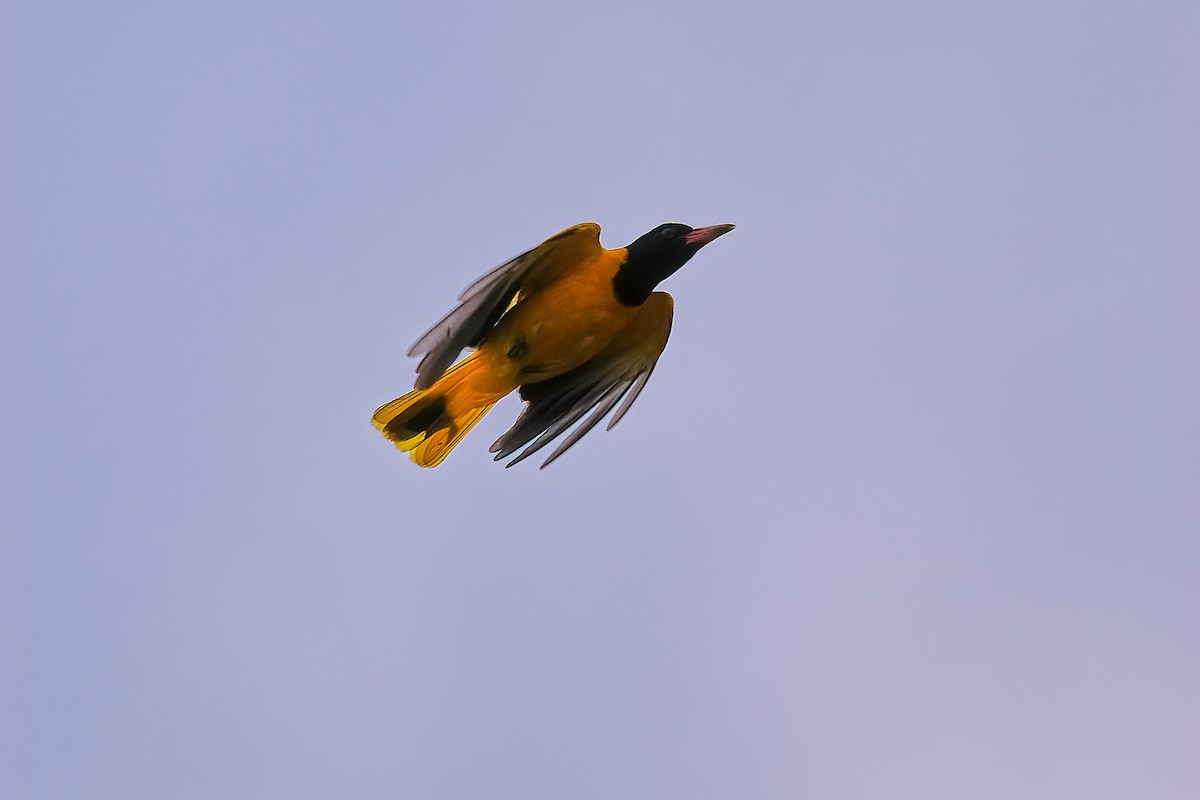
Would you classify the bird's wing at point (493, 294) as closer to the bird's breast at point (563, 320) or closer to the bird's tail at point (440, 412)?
the bird's breast at point (563, 320)

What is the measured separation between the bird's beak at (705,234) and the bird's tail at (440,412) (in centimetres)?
145

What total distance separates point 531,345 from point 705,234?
1.26 metres

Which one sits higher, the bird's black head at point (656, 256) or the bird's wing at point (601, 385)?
the bird's black head at point (656, 256)

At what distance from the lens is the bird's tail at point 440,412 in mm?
9320

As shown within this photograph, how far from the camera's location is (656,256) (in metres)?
9.18

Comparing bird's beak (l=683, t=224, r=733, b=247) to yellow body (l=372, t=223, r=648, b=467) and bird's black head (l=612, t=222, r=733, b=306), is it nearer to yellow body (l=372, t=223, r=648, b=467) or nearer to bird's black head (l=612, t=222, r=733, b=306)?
bird's black head (l=612, t=222, r=733, b=306)

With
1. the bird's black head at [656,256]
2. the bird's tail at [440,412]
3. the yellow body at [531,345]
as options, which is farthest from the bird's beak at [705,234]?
the bird's tail at [440,412]

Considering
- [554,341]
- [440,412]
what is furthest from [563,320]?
[440,412]

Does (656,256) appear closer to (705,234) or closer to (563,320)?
(705,234)

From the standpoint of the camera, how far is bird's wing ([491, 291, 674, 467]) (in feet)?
31.5

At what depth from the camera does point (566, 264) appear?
9.10 meters

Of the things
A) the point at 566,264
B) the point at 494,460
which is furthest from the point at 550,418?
the point at 566,264

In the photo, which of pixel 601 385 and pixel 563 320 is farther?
pixel 601 385

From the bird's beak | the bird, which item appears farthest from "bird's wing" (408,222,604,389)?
the bird's beak
